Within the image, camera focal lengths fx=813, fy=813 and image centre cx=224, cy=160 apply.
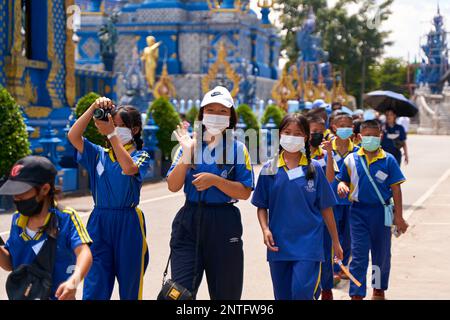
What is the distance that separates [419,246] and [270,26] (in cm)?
3501

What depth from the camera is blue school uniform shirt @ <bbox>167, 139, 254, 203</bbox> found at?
5.25 metres

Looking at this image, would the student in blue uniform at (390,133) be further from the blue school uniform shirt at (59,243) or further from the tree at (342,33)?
the tree at (342,33)

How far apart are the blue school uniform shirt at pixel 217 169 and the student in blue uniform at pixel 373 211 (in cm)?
223

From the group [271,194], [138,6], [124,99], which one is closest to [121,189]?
[271,194]

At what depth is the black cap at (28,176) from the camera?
3.98 metres

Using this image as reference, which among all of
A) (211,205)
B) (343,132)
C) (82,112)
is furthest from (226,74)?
(211,205)

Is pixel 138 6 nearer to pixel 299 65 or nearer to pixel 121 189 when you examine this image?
pixel 299 65

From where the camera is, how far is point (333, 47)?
7250 cm

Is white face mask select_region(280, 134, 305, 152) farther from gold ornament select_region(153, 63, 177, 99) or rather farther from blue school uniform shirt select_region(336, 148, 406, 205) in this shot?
gold ornament select_region(153, 63, 177, 99)

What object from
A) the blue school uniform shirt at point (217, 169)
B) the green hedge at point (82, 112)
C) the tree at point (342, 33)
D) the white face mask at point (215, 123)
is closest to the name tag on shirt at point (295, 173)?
the blue school uniform shirt at point (217, 169)

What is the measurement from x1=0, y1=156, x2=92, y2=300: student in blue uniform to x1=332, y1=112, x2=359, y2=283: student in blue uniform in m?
4.17

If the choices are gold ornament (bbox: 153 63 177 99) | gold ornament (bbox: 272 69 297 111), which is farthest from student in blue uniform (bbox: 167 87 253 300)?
gold ornament (bbox: 153 63 177 99)

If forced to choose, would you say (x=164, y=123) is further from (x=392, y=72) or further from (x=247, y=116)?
(x=392, y=72)

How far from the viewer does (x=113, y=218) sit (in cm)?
547
